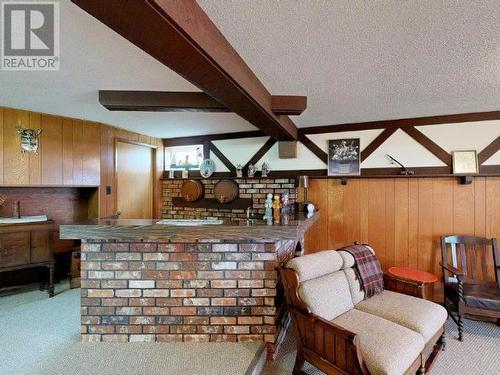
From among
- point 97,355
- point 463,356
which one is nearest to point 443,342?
point 463,356

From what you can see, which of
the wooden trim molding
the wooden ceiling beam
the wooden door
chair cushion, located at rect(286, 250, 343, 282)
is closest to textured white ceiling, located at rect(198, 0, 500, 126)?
the wooden ceiling beam

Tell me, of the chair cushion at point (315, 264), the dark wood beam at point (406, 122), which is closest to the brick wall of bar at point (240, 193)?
the dark wood beam at point (406, 122)

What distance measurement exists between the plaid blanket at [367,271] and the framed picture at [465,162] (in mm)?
1499

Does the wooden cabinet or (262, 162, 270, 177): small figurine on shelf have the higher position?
(262, 162, 270, 177): small figurine on shelf

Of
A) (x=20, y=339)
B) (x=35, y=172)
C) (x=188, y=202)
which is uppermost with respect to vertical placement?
(x=35, y=172)

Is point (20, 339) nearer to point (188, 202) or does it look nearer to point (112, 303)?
point (112, 303)

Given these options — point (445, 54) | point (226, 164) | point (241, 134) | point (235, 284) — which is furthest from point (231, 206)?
point (445, 54)

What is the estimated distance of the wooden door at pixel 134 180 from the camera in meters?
4.02

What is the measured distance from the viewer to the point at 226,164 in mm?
4309

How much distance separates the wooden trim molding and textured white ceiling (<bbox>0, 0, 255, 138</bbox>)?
764mm

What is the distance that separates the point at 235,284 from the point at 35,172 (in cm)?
281

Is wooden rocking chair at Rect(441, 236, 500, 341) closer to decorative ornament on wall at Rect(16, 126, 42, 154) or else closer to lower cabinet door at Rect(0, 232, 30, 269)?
lower cabinet door at Rect(0, 232, 30, 269)

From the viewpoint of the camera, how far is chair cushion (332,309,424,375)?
159 cm

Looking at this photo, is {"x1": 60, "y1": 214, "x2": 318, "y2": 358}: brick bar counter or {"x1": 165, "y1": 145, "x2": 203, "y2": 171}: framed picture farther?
{"x1": 165, "y1": 145, "x2": 203, "y2": 171}: framed picture
